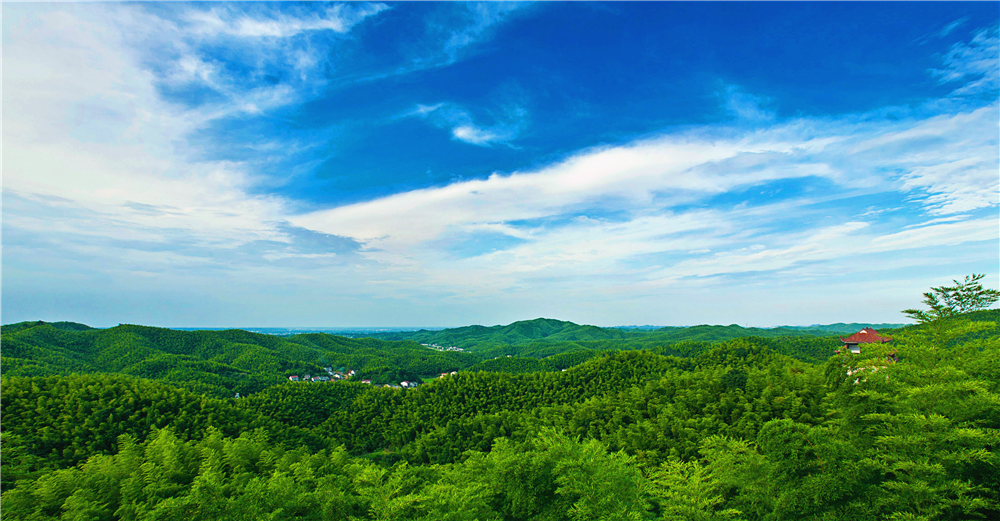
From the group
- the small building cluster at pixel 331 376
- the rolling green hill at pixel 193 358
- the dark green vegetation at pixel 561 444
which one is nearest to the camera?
the dark green vegetation at pixel 561 444

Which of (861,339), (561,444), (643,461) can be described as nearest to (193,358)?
(561,444)

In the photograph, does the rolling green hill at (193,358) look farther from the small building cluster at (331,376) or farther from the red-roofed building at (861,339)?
the red-roofed building at (861,339)

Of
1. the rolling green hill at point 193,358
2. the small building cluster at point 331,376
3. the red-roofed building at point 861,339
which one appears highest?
the red-roofed building at point 861,339

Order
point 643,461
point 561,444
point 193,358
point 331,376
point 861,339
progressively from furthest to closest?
point 331,376 → point 193,358 → point 861,339 → point 643,461 → point 561,444

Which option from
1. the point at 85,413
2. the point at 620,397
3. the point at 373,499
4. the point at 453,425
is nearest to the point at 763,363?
the point at 620,397

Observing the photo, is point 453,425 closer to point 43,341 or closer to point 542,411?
point 542,411

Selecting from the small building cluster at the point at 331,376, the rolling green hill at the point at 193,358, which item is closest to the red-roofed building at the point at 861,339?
the rolling green hill at the point at 193,358

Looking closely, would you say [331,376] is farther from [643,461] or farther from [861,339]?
[861,339]

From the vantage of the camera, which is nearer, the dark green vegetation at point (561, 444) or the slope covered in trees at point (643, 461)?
the slope covered in trees at point (643, 461)

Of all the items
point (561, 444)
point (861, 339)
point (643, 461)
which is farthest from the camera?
point (861, 339)
